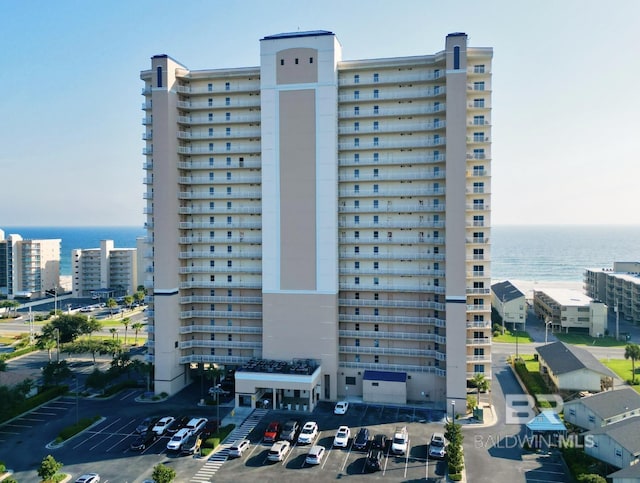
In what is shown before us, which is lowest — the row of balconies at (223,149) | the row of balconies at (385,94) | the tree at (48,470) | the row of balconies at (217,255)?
the tree at (48,470)

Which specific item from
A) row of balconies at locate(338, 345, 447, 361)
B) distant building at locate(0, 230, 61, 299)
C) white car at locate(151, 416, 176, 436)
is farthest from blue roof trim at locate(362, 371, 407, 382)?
distant building at locate(0, 230, 61, 299)

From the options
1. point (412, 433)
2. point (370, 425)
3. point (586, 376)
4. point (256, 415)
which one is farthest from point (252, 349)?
point (586, 376)

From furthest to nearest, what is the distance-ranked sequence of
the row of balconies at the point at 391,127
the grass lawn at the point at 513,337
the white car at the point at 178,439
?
the grass lawn at the point at 513,337 → the row of balconies at the point at 391,127 → the white car at the point at 178,439

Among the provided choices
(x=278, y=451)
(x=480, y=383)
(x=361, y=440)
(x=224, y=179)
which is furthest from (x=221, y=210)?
(x=480, y=383)

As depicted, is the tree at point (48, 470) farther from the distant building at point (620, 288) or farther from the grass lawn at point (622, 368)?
the distant building at point (620, 288)

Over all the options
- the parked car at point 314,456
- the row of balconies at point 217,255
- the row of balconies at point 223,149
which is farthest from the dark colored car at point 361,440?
the row of balconies at point 223,149

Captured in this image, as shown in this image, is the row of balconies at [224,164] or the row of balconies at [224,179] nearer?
the row of balconies at [224,179]

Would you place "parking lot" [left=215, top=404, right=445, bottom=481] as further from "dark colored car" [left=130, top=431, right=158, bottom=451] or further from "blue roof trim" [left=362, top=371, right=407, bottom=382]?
"dark colored car" [left=130, top=431, right=158, bottom=451]
